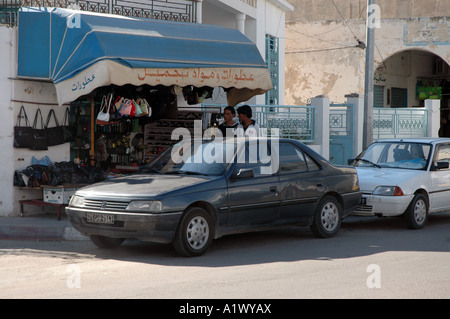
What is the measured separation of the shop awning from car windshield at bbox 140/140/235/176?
1.60m

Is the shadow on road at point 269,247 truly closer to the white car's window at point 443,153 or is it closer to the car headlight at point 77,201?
the car headlight at point 77,201

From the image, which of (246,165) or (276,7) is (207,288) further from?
(276,7)

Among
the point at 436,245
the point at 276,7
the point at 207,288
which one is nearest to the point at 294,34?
the point at 276,7

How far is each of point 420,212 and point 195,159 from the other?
437 cm

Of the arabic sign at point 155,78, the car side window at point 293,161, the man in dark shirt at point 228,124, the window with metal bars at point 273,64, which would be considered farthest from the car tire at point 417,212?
the window with metal bars at point 273,64

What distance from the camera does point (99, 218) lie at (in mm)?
8398

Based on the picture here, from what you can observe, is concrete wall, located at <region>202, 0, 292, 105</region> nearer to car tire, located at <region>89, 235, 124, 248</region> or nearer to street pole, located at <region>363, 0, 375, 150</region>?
street pole, located at <region>363, 0, 375, 150</region>

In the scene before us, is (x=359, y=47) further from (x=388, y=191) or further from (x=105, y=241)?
(x=105, y=241)

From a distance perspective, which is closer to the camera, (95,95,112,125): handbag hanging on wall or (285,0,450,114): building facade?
(95,95,112,125): handbag hanging on wall

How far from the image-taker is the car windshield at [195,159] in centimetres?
908

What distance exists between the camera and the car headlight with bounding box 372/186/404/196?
1110 centimetres

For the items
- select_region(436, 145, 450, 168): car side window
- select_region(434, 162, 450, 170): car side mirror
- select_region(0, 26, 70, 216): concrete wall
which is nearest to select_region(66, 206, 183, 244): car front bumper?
select_region(0, 26, 70, 216): concrete wall

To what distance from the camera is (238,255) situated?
8727 mm

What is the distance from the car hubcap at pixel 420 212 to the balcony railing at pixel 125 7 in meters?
6.61
